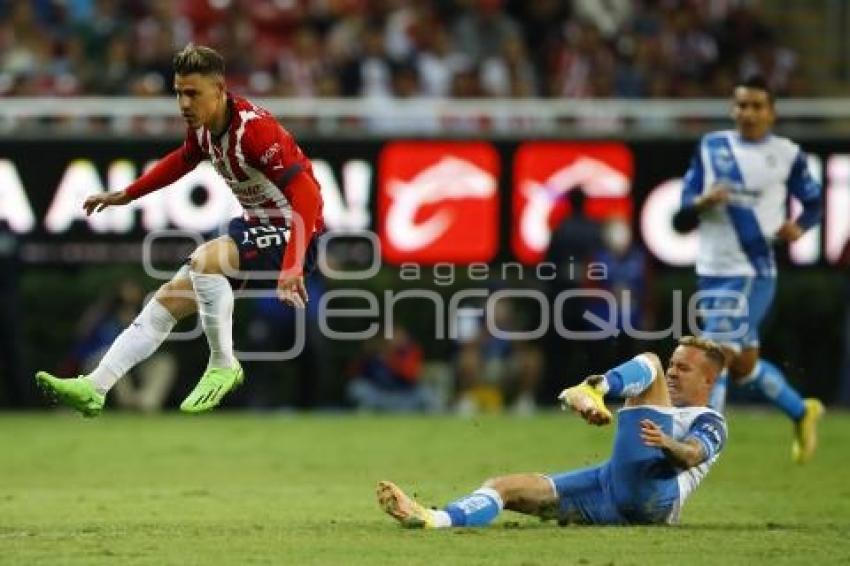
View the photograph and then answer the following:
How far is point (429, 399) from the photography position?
22.8 metres

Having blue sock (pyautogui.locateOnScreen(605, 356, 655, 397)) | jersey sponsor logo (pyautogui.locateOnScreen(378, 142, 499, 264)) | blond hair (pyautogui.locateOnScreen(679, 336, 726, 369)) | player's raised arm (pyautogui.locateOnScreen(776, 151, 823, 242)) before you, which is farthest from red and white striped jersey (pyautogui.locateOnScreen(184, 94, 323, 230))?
jersey sponsor logo (pyautogui.locateOnScreen(378, 142, 499, 264))

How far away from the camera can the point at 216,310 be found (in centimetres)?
1177

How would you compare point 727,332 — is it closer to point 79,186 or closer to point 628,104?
point 628,104

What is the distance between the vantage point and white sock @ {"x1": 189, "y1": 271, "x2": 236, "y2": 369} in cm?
1170

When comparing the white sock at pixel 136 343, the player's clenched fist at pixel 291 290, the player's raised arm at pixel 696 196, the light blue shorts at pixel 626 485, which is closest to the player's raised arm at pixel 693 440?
the light blue shorts at pixel 626 485

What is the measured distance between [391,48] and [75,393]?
12732 mm

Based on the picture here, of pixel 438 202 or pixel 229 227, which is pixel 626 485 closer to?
pixel 229 227

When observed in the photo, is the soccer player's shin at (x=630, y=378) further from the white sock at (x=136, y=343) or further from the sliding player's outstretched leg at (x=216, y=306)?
the white sock at (x=136, y=343)

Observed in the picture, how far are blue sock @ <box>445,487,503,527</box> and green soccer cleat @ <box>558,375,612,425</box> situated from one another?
89 cm

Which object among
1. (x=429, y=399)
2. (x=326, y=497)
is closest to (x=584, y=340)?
(x=429, y=399)

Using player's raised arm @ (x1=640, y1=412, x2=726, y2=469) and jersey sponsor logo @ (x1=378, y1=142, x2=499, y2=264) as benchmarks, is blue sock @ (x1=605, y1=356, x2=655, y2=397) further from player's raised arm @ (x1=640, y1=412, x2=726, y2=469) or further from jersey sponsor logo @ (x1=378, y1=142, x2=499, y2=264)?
jersey sponsor logo @ (x1=378, y1=142, x2=499, y2=264)

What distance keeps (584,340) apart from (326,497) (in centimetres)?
852

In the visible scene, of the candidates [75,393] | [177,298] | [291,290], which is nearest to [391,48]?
[177,298]

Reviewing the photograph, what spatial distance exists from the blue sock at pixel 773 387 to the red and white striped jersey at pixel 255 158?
15.6 ft
